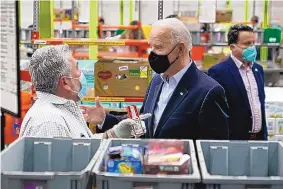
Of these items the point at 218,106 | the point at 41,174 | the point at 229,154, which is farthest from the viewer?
the point at 218,106

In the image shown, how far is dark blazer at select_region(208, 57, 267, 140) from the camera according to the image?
4.11m

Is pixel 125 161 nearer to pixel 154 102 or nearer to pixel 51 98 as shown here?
pixel 51 98

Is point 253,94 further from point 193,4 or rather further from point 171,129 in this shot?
point 193,4

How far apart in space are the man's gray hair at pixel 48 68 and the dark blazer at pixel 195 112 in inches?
24.9

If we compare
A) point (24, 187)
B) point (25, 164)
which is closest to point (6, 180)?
point (24, 187)

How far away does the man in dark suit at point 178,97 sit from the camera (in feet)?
8.93

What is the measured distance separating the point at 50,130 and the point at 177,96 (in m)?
0.80

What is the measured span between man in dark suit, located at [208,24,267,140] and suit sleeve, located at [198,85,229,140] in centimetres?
141

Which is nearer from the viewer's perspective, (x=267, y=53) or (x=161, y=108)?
(x=161, y=108)

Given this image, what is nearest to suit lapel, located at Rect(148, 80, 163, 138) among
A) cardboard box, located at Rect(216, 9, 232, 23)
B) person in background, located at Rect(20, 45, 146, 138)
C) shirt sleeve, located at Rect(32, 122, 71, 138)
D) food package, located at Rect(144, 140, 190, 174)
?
person in background, located at Rect(20, 45, 146, 138)

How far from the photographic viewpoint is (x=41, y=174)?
5.23ft

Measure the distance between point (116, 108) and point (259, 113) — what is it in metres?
1.23

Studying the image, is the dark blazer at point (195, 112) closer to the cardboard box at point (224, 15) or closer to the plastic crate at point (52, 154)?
the plastic crate at point (52, 154)

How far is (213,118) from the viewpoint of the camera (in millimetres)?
2701
